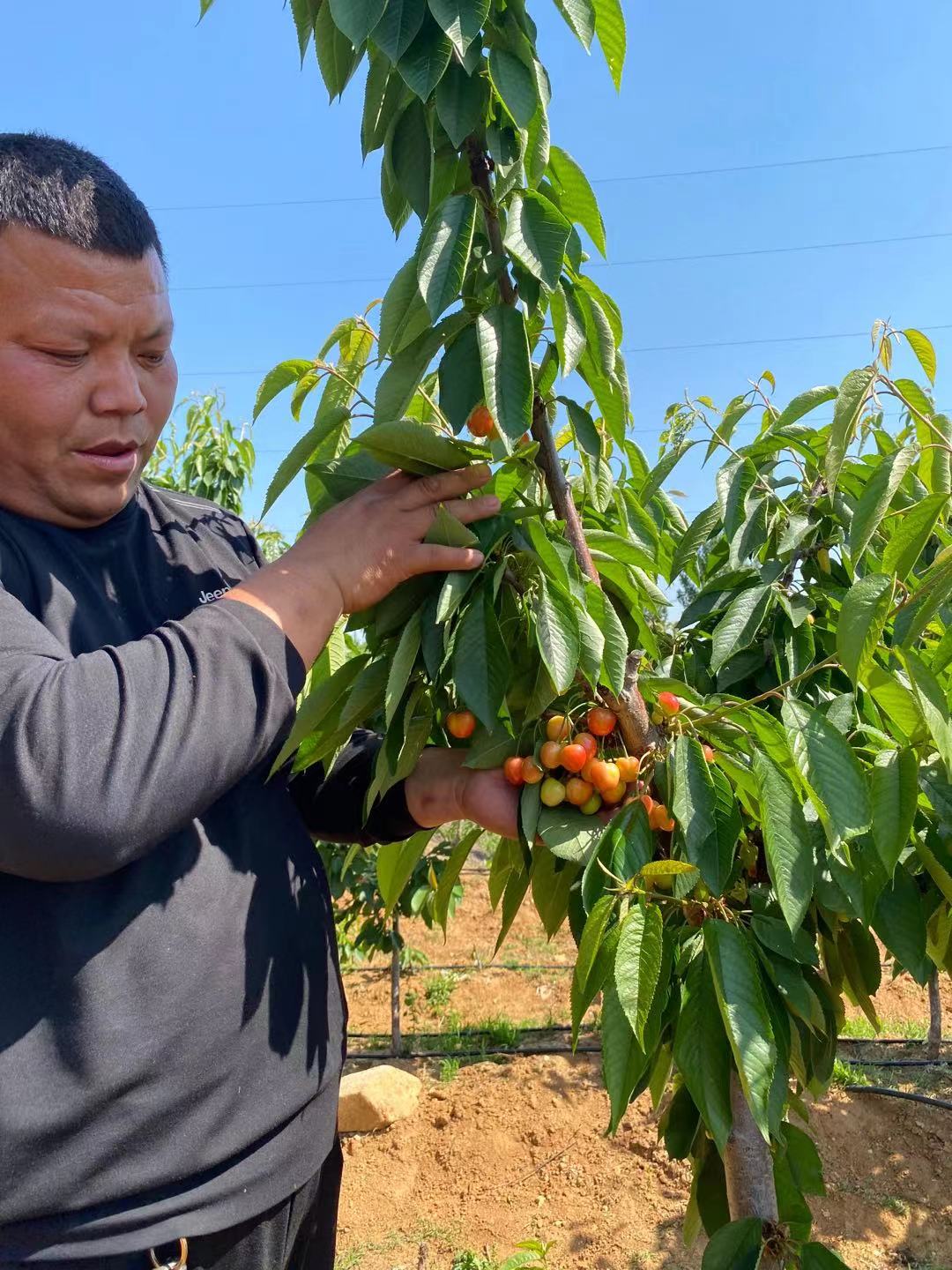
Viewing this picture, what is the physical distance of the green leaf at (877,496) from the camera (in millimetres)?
1046

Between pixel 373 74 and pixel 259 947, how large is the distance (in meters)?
1.10

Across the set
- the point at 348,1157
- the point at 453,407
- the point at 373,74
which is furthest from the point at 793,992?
the point at 348,1157

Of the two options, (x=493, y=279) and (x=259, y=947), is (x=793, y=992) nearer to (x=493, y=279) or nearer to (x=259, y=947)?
(x=259, y=947)

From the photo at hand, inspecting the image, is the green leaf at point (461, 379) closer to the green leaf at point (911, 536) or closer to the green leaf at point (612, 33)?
the green leaf at point (612, 33)

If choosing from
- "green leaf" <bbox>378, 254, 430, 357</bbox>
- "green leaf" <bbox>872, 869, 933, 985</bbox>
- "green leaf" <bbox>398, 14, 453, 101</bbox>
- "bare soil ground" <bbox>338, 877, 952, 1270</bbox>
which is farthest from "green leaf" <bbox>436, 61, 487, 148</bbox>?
"bare soil ground" <bbox>338, 877, 952, 1270</bbox>

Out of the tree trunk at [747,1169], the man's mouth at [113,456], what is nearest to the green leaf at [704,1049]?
the tree trunk at [747,1169]

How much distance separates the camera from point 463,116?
99 cm

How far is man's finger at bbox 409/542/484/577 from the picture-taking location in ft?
3.39

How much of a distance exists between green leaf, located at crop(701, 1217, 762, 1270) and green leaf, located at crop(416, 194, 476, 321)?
1272mm

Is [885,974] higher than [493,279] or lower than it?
lower

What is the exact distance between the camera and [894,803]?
1007 millimetres

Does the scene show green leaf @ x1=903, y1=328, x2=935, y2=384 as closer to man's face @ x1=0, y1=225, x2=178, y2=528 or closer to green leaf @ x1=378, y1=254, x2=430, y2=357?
green leaf @ x1=378, y1=254, x2=430, y2=357

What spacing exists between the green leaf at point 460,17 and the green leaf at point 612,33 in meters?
0.26

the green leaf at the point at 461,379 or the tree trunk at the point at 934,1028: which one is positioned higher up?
the green leaf at the point at 461,379
